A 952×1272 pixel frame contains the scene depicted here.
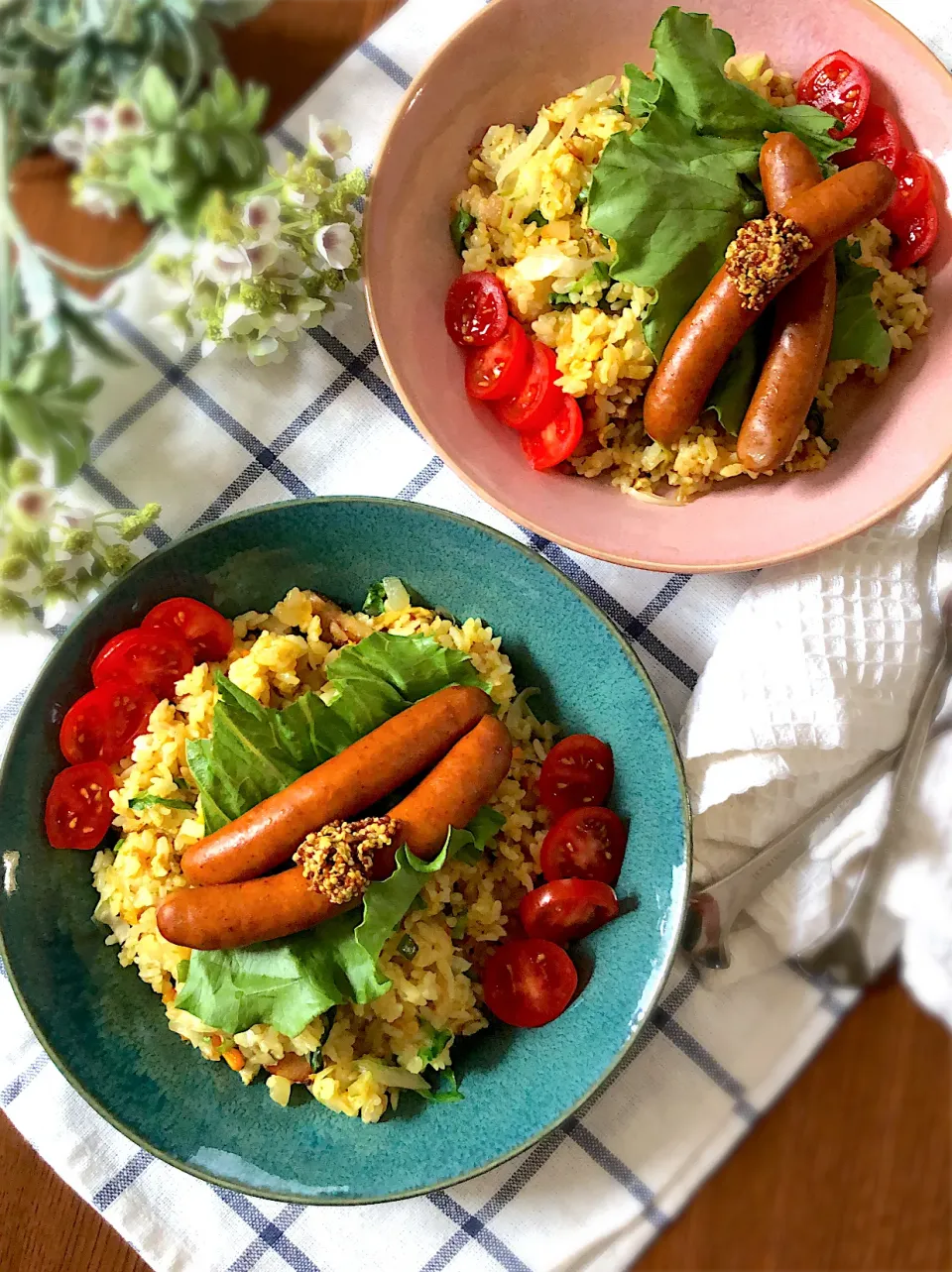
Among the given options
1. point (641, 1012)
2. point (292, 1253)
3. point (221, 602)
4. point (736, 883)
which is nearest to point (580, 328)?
point (221, 602)

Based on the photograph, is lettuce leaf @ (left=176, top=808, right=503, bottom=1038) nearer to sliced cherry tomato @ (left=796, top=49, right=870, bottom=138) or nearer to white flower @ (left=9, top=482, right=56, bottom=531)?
white flower @ (left=9, top=482, right=56, bottom=531)

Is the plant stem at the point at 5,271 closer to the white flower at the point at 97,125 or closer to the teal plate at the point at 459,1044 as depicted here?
the white flower at the point at 97,125

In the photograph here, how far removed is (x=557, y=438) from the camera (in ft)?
6.68

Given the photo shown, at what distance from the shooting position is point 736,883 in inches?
80.7

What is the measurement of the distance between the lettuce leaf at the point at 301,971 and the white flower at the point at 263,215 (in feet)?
3.56

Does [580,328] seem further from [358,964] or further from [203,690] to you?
[358,964]

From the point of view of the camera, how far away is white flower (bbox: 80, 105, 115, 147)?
1443mm

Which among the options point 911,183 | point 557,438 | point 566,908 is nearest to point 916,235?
point 911,183

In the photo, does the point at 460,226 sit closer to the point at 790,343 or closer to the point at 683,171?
the point at 683,171

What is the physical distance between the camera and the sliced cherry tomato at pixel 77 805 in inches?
77.8

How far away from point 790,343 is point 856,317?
186mm

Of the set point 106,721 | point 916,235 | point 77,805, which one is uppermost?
point 916,235

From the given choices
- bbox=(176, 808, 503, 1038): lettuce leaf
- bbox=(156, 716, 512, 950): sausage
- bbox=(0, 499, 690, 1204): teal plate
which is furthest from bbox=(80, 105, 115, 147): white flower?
bbox=(176, 808, 503, 1038): lettuce leaf

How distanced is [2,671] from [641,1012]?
136 cm
